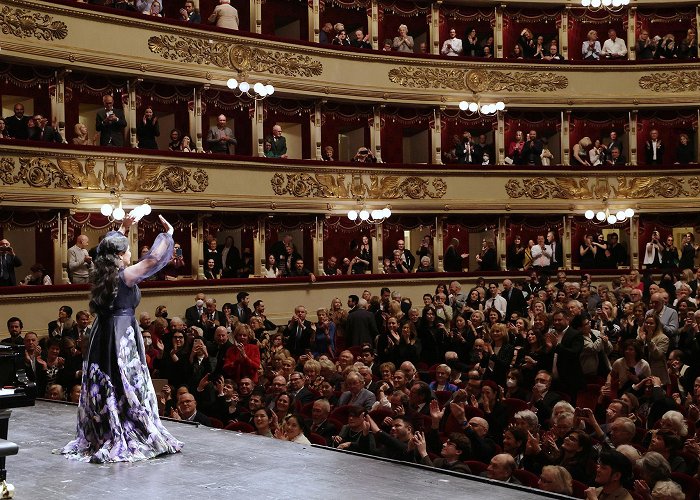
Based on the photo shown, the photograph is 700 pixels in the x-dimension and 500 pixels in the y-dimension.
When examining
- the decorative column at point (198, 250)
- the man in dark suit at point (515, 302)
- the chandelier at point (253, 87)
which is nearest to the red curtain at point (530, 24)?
the chandelier at point (253, 87)

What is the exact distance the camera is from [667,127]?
74.9 ft

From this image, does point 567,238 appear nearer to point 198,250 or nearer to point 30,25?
point 198,250

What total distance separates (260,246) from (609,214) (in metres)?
7.81

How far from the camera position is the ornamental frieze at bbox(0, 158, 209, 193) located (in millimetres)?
15055

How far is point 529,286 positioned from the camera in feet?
57.1

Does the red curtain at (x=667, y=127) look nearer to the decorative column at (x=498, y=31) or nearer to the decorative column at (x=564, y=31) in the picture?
the decorative column at (x=564, y=31)

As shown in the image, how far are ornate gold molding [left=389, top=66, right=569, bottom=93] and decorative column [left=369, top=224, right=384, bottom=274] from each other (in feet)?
10.2

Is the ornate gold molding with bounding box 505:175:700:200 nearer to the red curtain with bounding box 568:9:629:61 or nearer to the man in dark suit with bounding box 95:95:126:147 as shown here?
the red curtain with bounding box 568:9:629:61

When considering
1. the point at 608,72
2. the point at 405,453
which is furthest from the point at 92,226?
the point at 608,72

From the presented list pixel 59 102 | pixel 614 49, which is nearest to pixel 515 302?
pixel 59 102

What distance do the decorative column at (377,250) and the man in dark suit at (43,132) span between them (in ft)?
22.1

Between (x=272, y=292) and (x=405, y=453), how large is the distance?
34.4 ft

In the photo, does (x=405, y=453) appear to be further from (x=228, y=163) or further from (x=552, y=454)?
(x=228, y=163)

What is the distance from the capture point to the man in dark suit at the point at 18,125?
1532 centimetres
